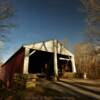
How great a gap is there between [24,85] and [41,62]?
13.2 meters

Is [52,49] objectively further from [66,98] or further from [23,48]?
[66,98]

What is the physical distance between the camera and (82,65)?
37062 millimetres

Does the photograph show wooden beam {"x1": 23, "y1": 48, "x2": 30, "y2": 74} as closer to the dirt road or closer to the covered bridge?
the covered bridge

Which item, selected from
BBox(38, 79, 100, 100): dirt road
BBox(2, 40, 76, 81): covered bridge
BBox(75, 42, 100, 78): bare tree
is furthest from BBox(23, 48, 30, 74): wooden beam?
BBox(75, 42, 100, 78): bare tree

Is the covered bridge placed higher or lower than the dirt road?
higher

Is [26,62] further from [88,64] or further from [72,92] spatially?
[88,64]

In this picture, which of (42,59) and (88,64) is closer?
Result: (42,59)

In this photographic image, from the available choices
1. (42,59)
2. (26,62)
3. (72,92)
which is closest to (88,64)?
(42,59)

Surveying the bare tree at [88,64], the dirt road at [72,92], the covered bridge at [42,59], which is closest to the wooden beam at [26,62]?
the covered bridge at [42,59]

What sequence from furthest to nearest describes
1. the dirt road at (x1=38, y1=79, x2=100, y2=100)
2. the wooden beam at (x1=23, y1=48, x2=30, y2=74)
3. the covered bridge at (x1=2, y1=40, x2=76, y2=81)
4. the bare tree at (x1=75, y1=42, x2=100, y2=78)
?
1. the bare tree at (x1=75, y1=42, x2=100, y2=78)
2. the covered bridge at (x1=2, y1=40, x2=76, y2=81)
3. the wooden beam at (x1=23, y1=48, x2=30, y2=74)
4. the dirt road at (x1=38, y1=79, x2=100, y2=100)

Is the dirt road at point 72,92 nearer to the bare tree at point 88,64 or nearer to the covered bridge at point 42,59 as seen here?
the covered bridge at point 42,59

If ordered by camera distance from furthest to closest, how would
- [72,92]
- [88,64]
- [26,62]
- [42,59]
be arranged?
[88,64] → [42,59] → [26,62] → [72,92]

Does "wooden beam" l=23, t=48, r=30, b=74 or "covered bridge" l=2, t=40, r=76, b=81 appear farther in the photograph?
"covered bridge" l=2, t=40, r=76, b=81

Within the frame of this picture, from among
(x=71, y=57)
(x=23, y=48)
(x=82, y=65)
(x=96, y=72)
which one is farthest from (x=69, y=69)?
(x=82, y=65)
